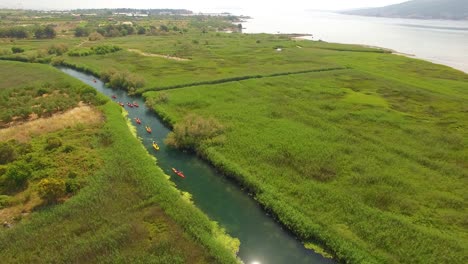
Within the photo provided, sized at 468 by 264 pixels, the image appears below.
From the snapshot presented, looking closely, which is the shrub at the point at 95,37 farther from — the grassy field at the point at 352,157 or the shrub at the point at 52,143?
the shrub at the point at 52,143

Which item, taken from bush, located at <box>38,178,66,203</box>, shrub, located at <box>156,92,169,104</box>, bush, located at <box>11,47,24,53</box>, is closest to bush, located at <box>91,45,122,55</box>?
bush, located at <box>11,47,24,53</box>

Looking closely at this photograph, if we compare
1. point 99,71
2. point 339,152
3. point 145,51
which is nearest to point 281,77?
point 339,152

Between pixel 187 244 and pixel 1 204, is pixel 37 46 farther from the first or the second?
pixel 187 244

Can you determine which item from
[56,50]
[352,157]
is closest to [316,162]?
[352,157]

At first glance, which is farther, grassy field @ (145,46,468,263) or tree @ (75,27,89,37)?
tree @ (75,27,89,37)

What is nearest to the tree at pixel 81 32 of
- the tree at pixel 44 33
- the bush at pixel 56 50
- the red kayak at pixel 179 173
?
the tree at pixel 44 33

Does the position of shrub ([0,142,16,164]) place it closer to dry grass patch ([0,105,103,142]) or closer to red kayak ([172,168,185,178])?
dry grass patch ([0,105,103,142])

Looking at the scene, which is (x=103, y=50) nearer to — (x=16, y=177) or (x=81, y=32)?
(x=81, y=32)
